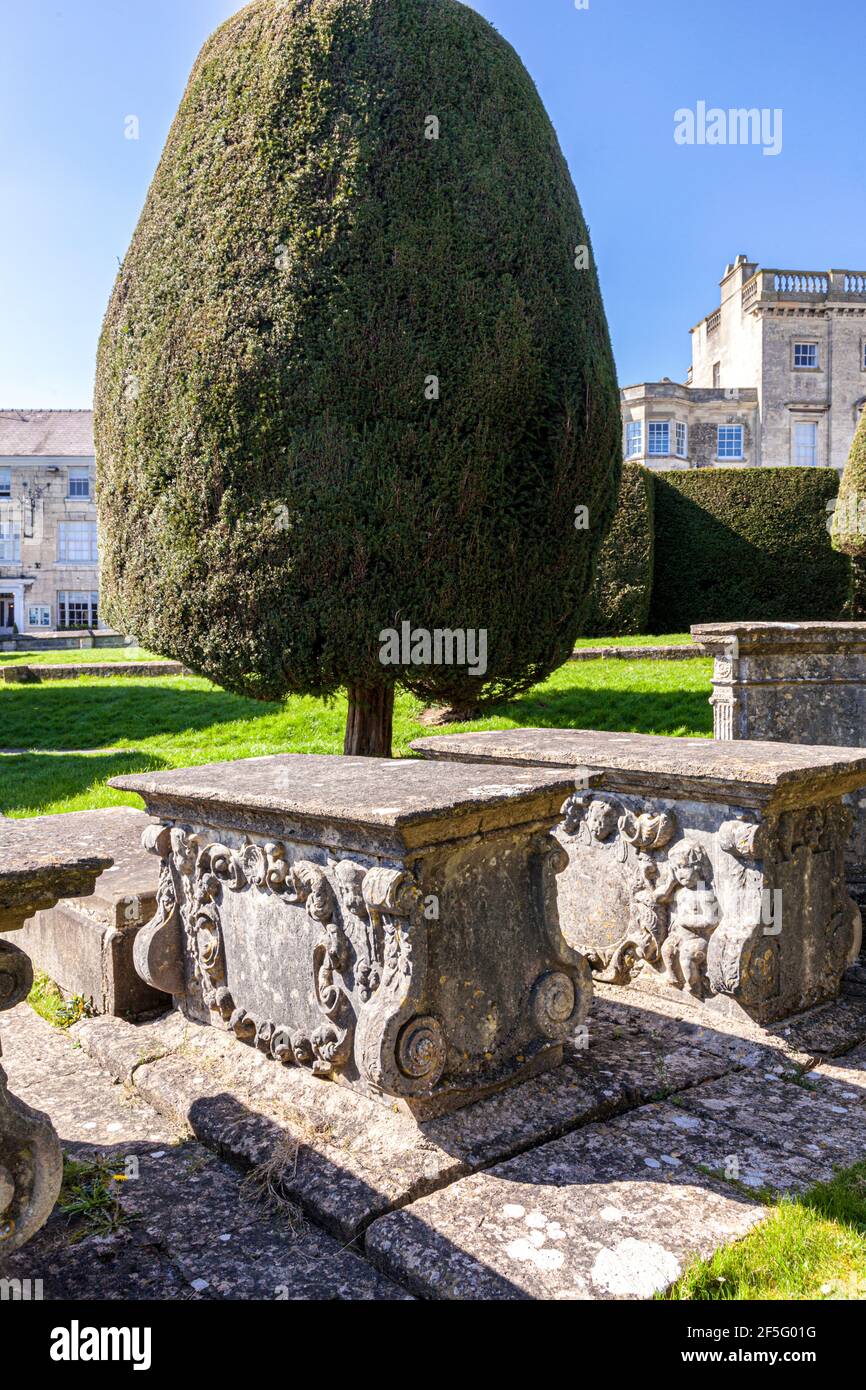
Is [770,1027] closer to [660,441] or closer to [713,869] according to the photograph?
[713,869]

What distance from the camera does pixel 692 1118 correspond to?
2811 mm

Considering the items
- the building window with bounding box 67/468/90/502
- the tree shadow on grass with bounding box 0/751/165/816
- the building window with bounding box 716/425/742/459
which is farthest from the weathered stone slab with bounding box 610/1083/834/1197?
the building window with bounding box 67/468/90/502

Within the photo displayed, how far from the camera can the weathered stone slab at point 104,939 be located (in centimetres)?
371

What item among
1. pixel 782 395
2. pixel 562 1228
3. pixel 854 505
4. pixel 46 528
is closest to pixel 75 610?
pixel 46 528

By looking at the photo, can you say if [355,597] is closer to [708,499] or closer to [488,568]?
[488,568]

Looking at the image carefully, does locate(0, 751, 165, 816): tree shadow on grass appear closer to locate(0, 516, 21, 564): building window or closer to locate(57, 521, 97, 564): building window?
locate(57, 521, 97, 564): building window

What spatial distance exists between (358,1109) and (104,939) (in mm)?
1487

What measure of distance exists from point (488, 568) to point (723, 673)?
174 cm

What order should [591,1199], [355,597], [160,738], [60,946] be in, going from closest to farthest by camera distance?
[591,1199] → [60,946] → [355,597] → [160,738]

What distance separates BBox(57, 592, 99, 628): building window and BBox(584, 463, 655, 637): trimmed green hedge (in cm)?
2667

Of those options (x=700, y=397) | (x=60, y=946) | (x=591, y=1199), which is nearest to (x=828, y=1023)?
(x=591, y=1199)

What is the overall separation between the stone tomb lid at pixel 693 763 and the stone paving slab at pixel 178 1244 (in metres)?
1.69

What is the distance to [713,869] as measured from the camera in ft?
11.7
